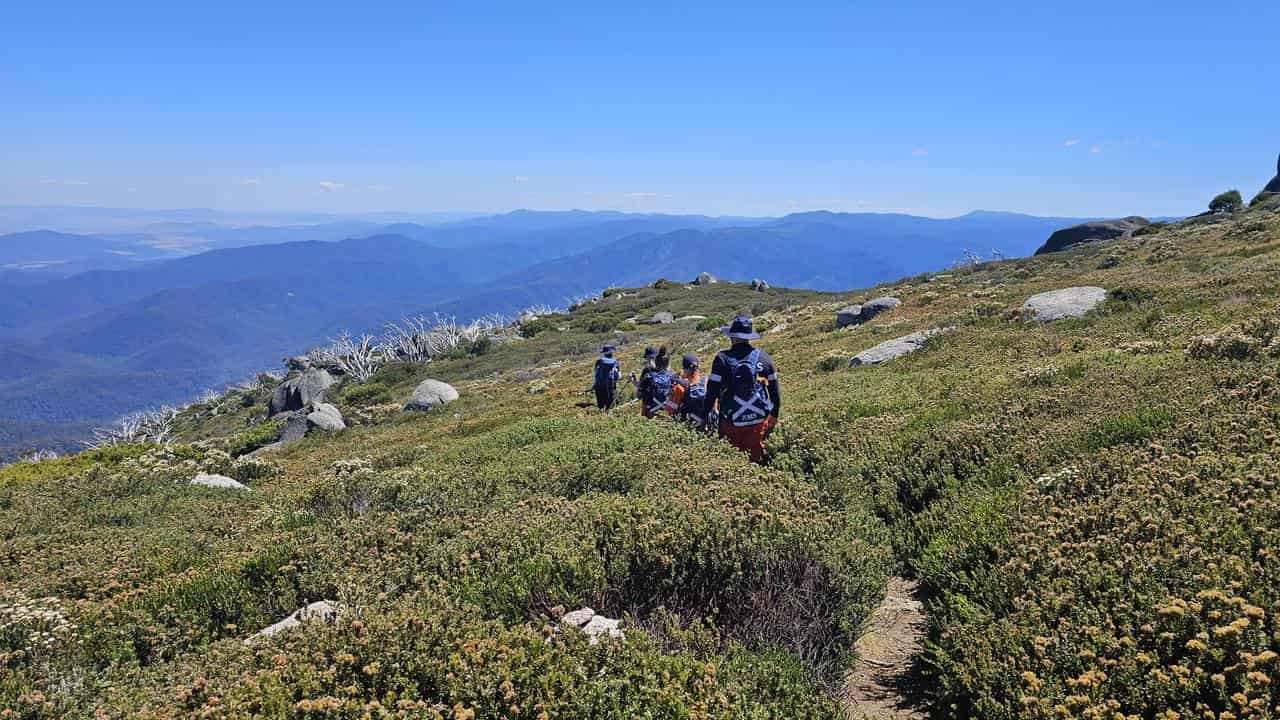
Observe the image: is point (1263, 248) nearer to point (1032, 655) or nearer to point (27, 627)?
point (1032, 655)

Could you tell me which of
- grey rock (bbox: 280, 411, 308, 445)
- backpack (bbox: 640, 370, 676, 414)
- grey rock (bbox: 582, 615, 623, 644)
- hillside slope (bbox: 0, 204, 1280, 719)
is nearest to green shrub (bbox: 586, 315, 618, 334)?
grey rock (bbox: 280, 411, 308, 445)

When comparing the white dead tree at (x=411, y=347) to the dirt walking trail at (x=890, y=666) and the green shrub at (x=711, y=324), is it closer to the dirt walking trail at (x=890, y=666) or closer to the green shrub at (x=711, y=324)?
the green shrub at (x=711, y=324)

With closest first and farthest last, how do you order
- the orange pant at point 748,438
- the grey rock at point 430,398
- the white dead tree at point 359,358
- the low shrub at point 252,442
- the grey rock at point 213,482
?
the orange pant at point 748,438 < the grey rock at point 213,482 < the low shrub at point 252,442 < the grey rock at point 430,398 < the white dead tree at point 359,358

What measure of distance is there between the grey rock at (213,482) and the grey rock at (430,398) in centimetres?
1112

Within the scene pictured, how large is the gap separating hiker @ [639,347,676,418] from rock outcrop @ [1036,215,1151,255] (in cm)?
5169

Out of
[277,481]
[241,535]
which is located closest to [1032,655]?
[241,535]

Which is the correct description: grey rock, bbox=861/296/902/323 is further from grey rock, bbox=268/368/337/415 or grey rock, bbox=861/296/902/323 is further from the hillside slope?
grey rock, bbox=268/368/337/415

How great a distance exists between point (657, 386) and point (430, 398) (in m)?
14.1

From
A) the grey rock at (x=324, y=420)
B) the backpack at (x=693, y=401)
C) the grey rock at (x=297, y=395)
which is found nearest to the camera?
the backpack at (x=693, y=401)

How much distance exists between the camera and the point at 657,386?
1169 cm

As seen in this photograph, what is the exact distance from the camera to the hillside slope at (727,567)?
2943mm

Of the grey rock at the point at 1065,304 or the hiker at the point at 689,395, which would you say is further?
the grey rock at the point at 1065,304

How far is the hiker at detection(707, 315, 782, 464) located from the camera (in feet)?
25.0

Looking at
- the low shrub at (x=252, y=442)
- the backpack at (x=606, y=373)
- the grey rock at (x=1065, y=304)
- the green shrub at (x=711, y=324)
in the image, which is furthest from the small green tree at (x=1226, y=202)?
the low shrub at (x=252, y=442)
